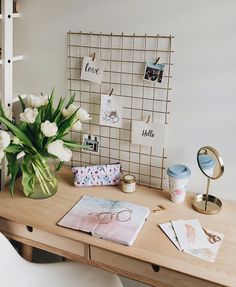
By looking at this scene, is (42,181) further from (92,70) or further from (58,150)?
(92,70)

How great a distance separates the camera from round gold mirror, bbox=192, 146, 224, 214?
1.56 metres

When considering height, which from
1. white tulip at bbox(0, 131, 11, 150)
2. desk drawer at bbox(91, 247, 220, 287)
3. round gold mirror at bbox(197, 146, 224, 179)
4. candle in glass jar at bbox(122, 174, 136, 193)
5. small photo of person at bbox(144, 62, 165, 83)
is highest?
small photo of person at bbox(144, 62, 165, 83)

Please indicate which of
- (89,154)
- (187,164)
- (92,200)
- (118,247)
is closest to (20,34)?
(89,154)

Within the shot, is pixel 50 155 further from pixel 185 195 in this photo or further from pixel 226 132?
pixel 226 132

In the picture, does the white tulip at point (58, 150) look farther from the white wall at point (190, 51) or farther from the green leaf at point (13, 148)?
the white wall at point (190, 51)

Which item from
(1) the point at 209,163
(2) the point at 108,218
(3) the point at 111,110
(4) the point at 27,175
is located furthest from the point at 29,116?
(1) the point at 209,163

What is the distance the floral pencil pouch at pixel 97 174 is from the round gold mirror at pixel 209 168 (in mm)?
391

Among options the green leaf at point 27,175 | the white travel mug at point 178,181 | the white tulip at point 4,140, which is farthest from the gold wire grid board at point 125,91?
the white tulip at point 4,140

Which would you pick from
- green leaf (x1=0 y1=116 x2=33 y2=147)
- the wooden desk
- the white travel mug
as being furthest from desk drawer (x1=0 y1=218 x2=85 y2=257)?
the white travel mug

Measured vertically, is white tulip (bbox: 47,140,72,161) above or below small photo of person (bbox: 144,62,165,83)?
below

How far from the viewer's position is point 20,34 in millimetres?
1961

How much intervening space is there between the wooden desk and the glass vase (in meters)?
0.03

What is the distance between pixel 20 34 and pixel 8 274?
1.17 metres

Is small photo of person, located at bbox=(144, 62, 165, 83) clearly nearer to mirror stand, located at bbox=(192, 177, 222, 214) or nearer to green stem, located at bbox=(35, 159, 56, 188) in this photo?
mirror stand, located at bbox=(192, 177, 222, 214)
